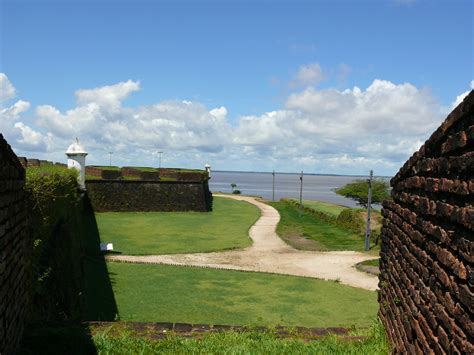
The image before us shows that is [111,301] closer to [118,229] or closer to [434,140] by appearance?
[434,140]

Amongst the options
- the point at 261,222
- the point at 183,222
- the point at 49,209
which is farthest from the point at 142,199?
the point at 49,209

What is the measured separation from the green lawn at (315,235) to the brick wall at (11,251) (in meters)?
19.3

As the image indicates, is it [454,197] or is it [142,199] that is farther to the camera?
[142,199]

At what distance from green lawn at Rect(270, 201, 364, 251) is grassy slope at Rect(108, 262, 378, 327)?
8879mm

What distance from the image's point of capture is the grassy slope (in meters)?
11.9

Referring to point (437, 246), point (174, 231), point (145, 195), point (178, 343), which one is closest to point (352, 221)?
point (174, 231)

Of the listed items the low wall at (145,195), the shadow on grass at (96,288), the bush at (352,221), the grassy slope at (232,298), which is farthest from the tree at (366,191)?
the grassy slope at (232,298)

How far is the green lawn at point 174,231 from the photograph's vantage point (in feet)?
75.7

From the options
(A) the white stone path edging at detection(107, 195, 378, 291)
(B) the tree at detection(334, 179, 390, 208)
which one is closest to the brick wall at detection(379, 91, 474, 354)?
(A) the white stone path edging at detection(107, 195, 378, 291)

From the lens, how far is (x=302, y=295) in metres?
14.6

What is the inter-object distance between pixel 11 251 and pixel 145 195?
104 ft

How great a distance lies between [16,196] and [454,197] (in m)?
5.16

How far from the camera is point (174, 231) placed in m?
28.0

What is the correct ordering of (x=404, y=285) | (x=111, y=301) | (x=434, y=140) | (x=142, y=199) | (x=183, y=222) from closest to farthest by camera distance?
(x=434, y=140) < (x=404, y=285) < (x=111, y=301) < (x=183, y=222) < (x=142, y=199)
